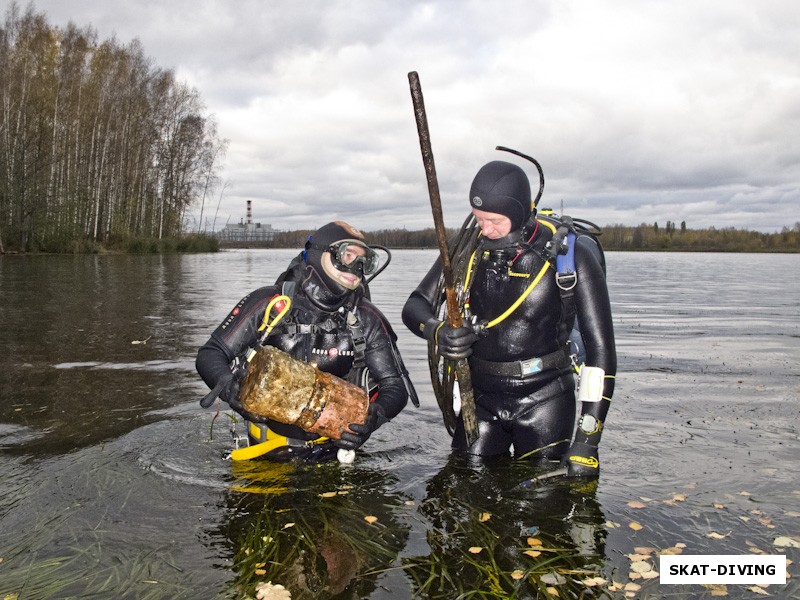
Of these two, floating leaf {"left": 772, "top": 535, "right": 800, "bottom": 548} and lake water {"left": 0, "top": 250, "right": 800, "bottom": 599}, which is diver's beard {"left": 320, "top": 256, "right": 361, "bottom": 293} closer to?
lake water {"left": 0, "top": 250, "right": 800, "bottom": 599}

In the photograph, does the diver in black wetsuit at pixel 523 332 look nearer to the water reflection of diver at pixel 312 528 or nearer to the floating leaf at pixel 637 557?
the floating leaf at pixel 637 557

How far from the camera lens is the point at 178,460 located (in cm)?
543

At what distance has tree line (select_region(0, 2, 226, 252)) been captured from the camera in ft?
121

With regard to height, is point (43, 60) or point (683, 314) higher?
Result: point (43, 60)

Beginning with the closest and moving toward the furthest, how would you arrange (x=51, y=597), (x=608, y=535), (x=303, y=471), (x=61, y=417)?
(x=51, y=597), (x=608, y=535), (x=303, y=471), (x=61, y=417)

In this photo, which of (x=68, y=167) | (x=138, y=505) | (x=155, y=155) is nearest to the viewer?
(x=138, y=505)

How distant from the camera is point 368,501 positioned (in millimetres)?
4617

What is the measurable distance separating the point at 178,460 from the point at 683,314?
14660 mm

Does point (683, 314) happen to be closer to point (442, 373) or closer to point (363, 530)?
point (442, 373)

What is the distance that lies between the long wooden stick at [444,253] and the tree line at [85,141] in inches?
1462

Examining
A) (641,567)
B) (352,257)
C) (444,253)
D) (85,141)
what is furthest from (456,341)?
(85,141)

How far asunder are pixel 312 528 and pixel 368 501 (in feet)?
1.91

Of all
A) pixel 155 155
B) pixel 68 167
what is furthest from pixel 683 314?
pixel 155 155

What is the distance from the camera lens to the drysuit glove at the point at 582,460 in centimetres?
448
